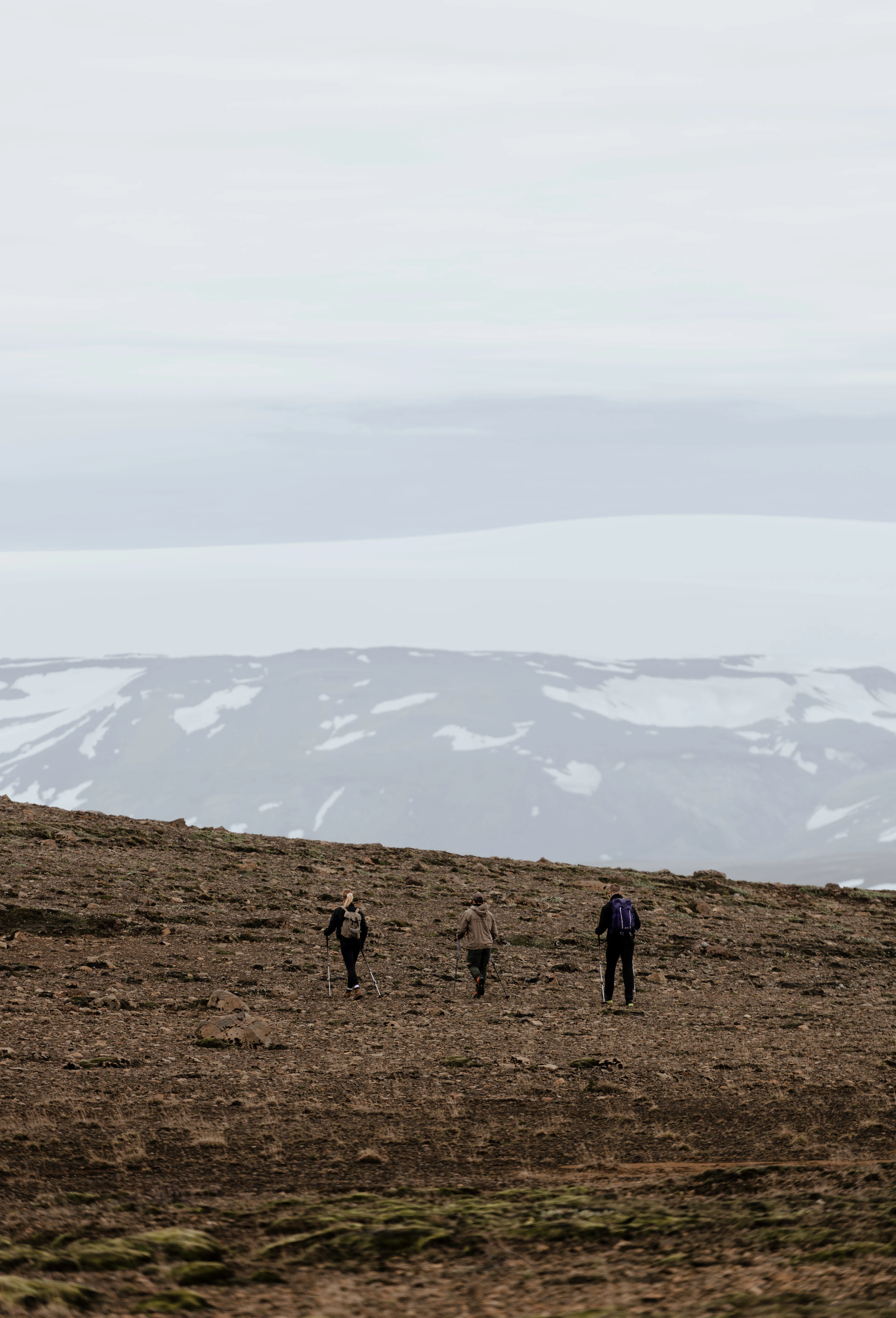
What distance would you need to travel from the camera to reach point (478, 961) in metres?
23.2

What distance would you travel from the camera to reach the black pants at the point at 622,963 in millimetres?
21781

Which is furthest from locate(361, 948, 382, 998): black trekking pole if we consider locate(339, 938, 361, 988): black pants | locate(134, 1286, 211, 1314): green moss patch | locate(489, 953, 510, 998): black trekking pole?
locate(134, 1286, 211, 1314): green moss patch

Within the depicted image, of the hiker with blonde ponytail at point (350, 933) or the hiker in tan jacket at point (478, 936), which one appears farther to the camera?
the hiker in tan jacket at point (478, 936)

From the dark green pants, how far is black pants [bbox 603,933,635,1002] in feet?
7.30

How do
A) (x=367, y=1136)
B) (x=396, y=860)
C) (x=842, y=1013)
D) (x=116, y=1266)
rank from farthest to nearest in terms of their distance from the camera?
(x=396, y=860)
(x=842, y=1013)
(x=367, y=1136)
(x=116, y=1266)

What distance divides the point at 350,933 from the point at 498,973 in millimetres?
4260

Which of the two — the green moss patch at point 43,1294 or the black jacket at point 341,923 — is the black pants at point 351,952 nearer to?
the black jacket at point 341,923

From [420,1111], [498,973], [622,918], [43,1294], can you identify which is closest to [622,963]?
[622,918]

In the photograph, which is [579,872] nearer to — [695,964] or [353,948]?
[695,964]

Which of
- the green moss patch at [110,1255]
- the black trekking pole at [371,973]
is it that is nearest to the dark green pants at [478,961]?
the black trekking pole at [371,973]

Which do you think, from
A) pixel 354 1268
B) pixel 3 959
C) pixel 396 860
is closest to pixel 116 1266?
pixel 354 1268

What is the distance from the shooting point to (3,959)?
75.4ft

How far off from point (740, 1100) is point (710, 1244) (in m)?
6.74

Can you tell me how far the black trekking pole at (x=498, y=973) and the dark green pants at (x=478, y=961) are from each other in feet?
0.65
